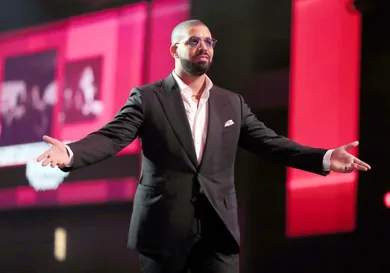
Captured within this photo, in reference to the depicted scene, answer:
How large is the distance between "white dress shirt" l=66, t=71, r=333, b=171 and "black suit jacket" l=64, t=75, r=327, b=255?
0.02m

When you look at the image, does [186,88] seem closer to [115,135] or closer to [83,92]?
[115,135]

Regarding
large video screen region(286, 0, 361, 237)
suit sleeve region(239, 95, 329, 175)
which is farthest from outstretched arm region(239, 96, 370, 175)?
large video screen region(286, 0, 361, 237)

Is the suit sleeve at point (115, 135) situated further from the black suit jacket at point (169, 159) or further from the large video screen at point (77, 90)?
the large video screen at point (77, 90)

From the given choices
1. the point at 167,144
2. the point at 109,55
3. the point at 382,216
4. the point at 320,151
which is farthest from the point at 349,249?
the point at 109,55

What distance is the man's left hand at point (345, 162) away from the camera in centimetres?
153

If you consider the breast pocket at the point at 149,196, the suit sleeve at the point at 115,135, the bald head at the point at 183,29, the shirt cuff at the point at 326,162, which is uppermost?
the bald head at the point at 183,29

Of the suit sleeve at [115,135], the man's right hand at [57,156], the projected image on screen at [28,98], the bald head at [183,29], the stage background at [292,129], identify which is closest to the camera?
the man's right hand at [57,156]

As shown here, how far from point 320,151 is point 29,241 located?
1932mm

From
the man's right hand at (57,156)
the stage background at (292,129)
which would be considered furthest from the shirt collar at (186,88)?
the stage background at (292,129)

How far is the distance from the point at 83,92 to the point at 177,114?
1.38 meters

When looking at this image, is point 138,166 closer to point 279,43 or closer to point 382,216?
point 279,43

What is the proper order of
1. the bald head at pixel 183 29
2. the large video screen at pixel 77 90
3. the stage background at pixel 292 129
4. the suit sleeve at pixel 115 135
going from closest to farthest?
the suit sleeve at pixel 115 135 → the bald head at pixel 183 29 → the stage background at pixel 292 129 → the large video screen at pixel 77 90

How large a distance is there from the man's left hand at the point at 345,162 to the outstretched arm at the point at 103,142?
2.06ft

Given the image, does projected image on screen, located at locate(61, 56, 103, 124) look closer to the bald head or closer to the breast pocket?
the bald head
